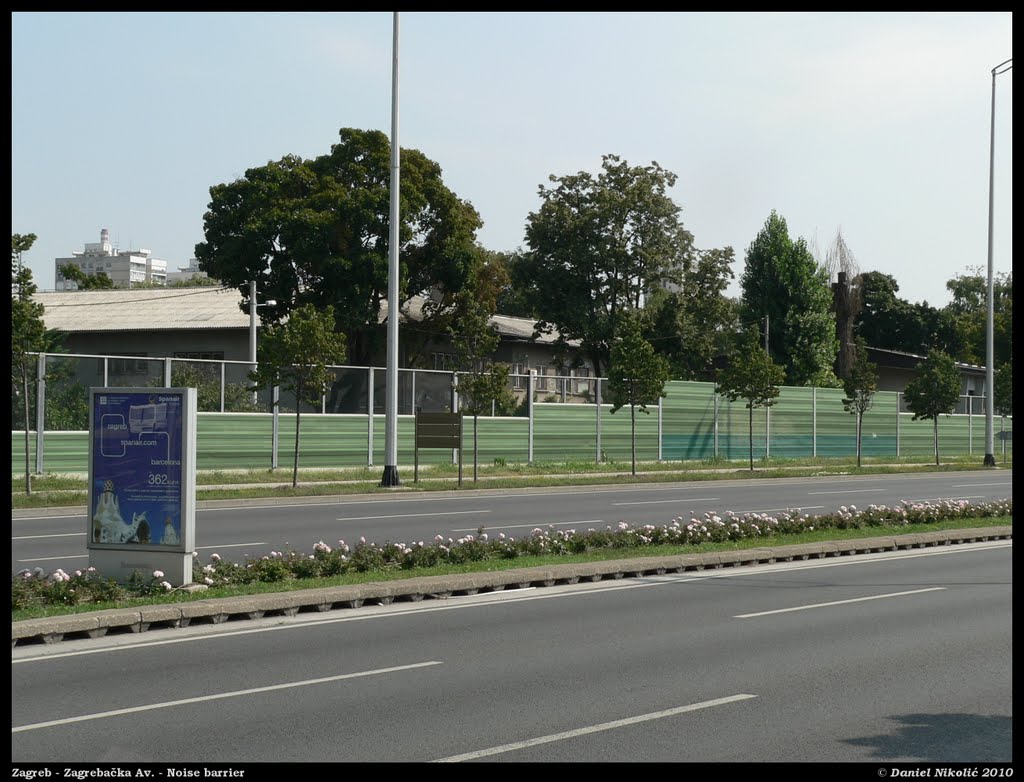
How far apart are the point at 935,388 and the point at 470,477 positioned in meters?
25.1

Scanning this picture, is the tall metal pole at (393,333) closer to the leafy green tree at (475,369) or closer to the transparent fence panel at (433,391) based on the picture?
the leafy green tree at (475,369)

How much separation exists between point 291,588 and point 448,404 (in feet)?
92.9

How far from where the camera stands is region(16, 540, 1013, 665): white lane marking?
34.4ft

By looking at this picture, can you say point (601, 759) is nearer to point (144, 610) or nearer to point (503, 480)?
point (144, 610)

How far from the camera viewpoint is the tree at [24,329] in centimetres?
2669

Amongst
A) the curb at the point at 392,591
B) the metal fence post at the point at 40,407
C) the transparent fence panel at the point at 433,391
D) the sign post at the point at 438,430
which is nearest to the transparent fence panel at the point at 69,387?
the metal fence post at the point at 40,407

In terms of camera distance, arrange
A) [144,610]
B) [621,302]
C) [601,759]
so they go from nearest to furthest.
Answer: [601,759]
[144,610]
[621,302]

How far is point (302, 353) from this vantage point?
101ft

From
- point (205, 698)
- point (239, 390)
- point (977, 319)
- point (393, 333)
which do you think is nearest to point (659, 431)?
point (239, 390)

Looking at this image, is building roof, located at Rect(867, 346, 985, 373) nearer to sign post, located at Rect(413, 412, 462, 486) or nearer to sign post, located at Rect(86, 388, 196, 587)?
sign post, located at Rect(413, 412, 462, 486)

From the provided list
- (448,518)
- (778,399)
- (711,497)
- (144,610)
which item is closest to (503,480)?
(711,497)

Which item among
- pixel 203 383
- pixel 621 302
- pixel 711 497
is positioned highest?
pixel 621 302
